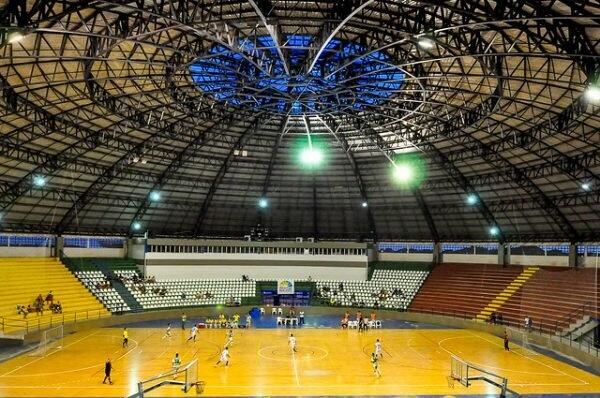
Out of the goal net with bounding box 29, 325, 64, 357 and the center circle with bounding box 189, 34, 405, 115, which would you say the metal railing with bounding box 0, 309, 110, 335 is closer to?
the goal net with bounding box 29, 325, 64, 357

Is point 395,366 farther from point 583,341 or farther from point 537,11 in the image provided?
point 537,11

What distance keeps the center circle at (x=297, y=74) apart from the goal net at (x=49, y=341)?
2357cm

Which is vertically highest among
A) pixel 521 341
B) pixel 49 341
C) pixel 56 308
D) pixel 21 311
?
pixel 21 311

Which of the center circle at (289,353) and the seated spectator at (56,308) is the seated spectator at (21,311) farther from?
the center circle at (289,353)

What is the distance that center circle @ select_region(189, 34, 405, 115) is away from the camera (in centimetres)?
3222

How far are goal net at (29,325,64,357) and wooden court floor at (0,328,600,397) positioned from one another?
962 mm

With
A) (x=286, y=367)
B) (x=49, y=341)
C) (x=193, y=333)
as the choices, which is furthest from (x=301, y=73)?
(x=49, y=341)

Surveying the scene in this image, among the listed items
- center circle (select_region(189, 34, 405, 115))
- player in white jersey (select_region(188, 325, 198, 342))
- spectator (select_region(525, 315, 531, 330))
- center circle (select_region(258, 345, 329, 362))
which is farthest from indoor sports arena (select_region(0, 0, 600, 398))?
player in white jersey (select_region(188, 325, 198, 342))

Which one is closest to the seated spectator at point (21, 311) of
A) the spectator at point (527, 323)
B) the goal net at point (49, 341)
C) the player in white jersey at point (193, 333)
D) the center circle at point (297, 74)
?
the goal net at point (49, 341)

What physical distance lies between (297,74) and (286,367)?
67.1 ft

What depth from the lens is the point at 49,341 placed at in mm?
41281

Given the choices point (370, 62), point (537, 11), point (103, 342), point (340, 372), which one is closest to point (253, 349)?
point (340, 372)

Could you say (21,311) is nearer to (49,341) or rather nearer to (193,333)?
(49,341)

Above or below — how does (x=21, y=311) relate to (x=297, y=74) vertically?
below
